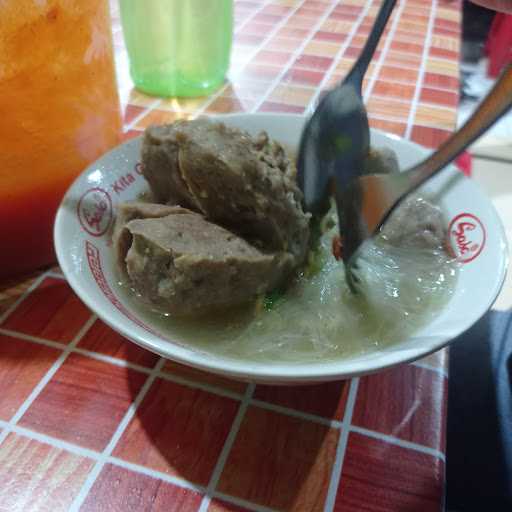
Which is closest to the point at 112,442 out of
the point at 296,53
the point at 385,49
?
the point at 296,53

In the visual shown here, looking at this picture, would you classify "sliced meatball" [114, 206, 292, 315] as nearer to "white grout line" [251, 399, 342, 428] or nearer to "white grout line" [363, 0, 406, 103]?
"white grout line" [251, 399, 342, 428]

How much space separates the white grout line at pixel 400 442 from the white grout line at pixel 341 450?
0.5 inches

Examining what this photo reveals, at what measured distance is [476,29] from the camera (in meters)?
2.78

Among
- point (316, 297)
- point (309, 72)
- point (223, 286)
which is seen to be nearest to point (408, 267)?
point (316, 297)

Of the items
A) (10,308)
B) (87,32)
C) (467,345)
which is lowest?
(467,345)

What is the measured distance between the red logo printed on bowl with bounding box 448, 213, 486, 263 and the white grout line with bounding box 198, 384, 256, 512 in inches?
14.8

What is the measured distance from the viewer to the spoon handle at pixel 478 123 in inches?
19.8

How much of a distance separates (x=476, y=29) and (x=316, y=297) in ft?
8.78

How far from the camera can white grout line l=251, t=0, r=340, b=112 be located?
1414mm

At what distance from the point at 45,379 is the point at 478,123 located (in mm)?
638

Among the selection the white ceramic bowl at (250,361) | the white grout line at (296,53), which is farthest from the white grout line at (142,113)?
the white ceramic bowl at (250,361)

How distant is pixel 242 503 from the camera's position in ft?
Answer: 1.84

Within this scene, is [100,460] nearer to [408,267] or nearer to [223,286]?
[223,286]

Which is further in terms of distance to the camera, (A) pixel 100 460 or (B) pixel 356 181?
(B) pixel 356 181
